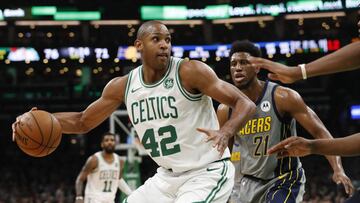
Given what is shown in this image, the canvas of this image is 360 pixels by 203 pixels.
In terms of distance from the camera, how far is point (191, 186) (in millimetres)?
4820

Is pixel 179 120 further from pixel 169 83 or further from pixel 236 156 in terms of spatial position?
pixel 236 156

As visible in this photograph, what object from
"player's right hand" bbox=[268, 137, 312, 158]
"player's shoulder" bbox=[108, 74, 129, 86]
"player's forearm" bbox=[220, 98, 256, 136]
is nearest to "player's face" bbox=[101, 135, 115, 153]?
"player's shoulder" bbox=[108, 74, 129, 86]

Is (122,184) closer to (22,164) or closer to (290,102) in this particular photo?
(290,102)

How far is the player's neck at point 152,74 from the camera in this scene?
5246 mm

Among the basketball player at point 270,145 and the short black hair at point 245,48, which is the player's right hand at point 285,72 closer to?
the basketball player at point 270,145

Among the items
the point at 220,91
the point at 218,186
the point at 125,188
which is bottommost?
the point at 125,188

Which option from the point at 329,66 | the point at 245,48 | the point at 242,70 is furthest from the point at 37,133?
the point at 329,66

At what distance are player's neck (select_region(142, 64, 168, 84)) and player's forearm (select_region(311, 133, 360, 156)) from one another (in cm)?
197

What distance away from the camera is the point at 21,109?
3103 cm

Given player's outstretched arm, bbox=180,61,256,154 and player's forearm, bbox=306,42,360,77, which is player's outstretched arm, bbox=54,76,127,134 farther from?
player's forearm, bbox=306,42,360,77

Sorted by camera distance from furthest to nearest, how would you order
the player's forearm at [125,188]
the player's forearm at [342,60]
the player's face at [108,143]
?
1. the player's face at [108,143]
2. the player's forearm at [125,188]
3. the player's forearm at [342,60]

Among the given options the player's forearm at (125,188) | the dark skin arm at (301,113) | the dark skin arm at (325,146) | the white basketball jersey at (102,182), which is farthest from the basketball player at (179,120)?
the white basketball jersey at (102,182)

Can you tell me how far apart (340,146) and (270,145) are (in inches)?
87.8

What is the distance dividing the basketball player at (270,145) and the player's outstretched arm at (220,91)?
2.89ft
